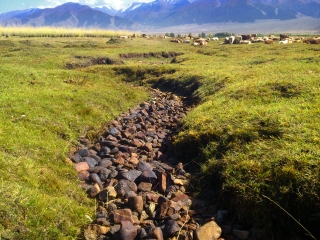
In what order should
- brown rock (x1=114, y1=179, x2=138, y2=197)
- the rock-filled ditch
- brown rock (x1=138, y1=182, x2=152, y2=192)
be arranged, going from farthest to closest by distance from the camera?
brown rock (x1=138, y1=182, x2=152, y2=192)
brown rock (x1=114, y1=179, x2=138, y2=197)
the rock-filled ditch

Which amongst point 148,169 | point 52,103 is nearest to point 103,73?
point 52,103

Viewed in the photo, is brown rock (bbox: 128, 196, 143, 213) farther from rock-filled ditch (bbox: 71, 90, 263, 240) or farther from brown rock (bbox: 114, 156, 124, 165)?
brown rock (bbox: 114, 156, 124, 165)

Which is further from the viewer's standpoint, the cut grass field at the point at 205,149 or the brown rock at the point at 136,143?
the brown rock at the point at 136,143

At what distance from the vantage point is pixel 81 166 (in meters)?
6.84

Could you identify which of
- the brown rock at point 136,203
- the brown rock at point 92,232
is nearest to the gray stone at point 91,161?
the brown rock at point 136,203

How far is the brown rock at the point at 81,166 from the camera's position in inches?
264

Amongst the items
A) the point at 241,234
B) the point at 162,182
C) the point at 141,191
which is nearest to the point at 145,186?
the point at 141,191

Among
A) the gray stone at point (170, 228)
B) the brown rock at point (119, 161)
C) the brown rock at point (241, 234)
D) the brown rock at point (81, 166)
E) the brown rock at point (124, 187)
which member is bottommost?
the brown rock at point (241, 234)

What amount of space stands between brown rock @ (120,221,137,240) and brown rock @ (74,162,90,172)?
88.3 inches

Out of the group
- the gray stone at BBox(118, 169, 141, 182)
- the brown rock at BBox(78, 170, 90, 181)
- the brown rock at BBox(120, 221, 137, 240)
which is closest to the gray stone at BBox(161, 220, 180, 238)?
the brown rock at BBox(120, 221, 137, 240)

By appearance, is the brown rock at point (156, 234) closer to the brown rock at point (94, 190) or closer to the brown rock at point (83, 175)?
the brown rock at point (94, 190)

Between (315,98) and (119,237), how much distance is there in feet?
23.5

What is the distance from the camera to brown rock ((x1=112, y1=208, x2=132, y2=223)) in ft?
16.9

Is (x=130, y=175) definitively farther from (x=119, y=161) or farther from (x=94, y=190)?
(x=94, y=190)
